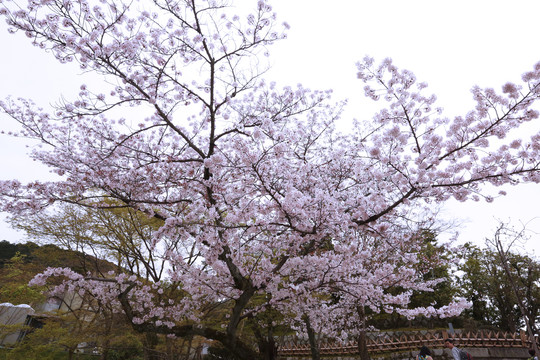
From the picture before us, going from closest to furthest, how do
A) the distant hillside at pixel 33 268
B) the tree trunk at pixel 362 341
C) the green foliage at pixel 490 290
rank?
1. the tree trunk at pixel 362 341
2. the distant hillside at pixel 33 268
3. the green foliage at pixel 490 290

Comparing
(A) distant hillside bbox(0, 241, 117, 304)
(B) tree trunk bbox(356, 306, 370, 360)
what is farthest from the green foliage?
(A) distant hillside bbox(0, 241, 117, 304)

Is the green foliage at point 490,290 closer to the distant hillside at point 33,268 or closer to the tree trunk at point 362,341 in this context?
the tree trunk at point 362,341

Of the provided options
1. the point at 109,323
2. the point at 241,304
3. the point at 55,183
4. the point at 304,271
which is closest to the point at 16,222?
the point at 109,323

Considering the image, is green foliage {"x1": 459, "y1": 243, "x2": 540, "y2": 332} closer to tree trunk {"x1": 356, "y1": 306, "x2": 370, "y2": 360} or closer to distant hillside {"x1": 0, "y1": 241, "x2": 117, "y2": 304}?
tree trunk {"x1": 356, "y1": 306, "x2": 370, "y2": 360}

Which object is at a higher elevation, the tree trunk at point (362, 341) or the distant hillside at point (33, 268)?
the distant hillside at point (33, 268)

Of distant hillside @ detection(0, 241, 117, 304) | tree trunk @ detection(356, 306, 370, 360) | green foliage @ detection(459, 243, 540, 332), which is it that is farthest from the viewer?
green foliage @ detection(459, 243, 540, 332)

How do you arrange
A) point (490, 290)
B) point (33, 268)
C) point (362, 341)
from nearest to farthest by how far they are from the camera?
point (362, 341) → point (33, 268) → point (490, 290)

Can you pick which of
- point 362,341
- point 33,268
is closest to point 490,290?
point 362,341

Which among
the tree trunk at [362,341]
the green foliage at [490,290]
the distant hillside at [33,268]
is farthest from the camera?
the green foliage at [490,290]

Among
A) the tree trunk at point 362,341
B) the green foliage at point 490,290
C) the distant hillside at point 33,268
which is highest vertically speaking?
the green foliage at point 490,290

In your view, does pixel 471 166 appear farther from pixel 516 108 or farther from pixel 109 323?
pixel 109 323

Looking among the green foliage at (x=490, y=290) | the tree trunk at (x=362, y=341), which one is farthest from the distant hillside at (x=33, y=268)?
the green foliage at (x=490, y=290)

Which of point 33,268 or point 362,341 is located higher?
point 33,268

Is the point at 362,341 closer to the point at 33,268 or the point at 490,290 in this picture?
the point at 490,290
